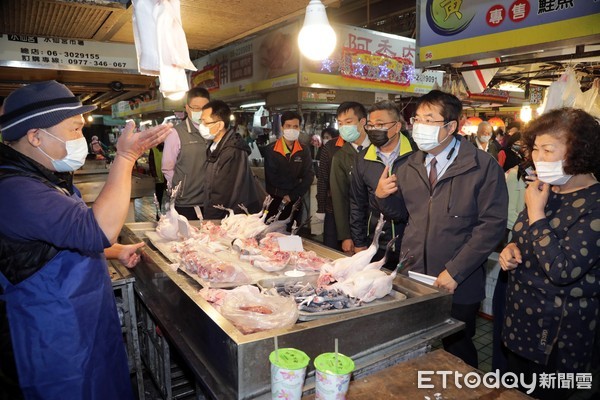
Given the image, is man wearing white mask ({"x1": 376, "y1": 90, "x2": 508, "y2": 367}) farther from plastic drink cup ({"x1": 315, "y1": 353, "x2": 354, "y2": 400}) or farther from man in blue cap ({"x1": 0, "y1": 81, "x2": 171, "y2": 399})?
man in blue cap ({"x1": 0, "y1": 81, "x2": 171, "y2": 399})

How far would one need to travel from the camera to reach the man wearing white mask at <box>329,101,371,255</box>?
173 inches

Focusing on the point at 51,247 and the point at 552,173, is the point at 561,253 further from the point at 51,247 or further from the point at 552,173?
the point at 51,247

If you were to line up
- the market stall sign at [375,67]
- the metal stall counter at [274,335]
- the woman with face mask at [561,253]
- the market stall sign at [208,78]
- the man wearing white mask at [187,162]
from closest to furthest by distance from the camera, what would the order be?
the metal stall counter at [274,335] < the woman with face mask at [561,253] < the man wearing white mask at [187,162] < the market stall sign at [375,67] < the market stall sign at [208,78]

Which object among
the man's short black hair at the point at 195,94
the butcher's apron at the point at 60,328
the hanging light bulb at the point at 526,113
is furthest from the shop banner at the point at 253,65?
the hanging light bulb at the point at 526,113

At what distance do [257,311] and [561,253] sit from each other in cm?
177

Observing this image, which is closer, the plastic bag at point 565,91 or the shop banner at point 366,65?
the plastic bag at point 565,91

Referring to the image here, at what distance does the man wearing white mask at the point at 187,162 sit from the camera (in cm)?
454

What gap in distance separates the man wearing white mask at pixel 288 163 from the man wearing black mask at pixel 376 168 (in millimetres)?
2660

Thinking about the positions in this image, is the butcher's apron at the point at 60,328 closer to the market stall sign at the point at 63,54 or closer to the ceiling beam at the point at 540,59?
the market stall sign at the point at 63,54

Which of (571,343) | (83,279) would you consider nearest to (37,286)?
(83,279)

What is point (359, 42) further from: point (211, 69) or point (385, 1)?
point (211, 69)

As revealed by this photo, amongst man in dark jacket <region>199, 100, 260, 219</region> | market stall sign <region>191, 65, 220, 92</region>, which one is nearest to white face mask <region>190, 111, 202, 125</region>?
man in dark jacket <region>199, 100, 260, 219</region>

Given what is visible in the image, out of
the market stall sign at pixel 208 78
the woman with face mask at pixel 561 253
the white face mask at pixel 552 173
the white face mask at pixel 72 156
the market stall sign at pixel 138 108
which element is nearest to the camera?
the white face mask at pixel 72 156

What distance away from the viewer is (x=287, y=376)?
144 cm
